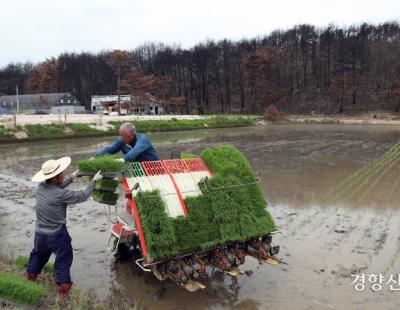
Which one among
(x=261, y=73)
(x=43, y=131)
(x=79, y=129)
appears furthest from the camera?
(x=261, y=73)

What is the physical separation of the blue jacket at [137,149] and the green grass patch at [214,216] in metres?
0.99

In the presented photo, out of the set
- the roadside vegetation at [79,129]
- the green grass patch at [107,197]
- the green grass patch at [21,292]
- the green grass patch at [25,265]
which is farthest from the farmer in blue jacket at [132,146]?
the roadside vegetation at [79,129]

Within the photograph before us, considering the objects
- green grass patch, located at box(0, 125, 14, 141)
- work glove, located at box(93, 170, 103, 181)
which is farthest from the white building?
work glove, located at box(93, 170, 103, 181)

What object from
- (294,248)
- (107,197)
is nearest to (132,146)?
(107,197)

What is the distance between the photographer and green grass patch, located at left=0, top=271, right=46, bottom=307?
4.92 meters

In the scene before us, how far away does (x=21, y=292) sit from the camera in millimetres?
4938

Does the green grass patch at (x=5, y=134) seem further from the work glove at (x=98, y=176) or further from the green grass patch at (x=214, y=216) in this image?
the green grass patch at (x=214, y=216)

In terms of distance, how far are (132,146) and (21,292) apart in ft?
10.0

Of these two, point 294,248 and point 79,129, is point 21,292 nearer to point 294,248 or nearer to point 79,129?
point 294,248

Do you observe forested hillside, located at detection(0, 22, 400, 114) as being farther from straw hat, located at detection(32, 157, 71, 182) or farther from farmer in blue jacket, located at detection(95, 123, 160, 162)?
straw hat, located at detection(32, 157, 71, 182)

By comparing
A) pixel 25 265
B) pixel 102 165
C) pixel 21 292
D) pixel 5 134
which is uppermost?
pixel 102 165

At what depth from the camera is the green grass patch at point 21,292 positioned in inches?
194

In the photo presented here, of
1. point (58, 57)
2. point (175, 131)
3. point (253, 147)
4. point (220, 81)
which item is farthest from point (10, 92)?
point (253, 147)

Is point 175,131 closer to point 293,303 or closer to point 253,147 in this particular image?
point 253,147
